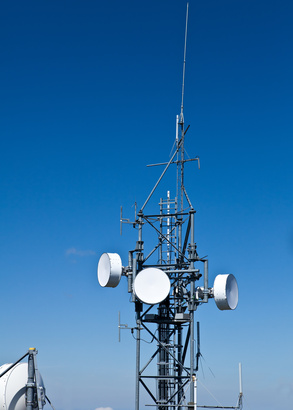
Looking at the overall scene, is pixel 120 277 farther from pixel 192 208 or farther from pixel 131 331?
pixel 192 208

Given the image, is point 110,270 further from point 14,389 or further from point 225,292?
point 14,389

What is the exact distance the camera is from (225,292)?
3628 centimetres

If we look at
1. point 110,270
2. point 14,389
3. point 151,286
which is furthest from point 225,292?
point 14,389

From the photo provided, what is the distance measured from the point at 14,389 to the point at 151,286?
8.55 m

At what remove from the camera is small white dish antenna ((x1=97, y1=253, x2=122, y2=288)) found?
3766 cm

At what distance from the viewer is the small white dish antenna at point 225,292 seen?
3634 cm

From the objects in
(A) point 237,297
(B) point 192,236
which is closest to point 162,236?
(B) point 192,236

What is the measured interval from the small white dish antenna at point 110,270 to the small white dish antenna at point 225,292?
5.29 m

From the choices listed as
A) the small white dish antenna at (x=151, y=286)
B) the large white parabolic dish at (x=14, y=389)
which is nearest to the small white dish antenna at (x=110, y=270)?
the small white dish antenna at (x=151, y=286)

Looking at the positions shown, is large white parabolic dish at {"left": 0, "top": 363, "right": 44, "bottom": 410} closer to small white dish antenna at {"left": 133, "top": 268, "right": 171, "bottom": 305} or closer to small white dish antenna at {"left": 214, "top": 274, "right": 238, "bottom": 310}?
small white dish antenna at {"left": 133, "top": 268, "right": 171, "bottom": 305}

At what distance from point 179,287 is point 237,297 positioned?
3143 mm

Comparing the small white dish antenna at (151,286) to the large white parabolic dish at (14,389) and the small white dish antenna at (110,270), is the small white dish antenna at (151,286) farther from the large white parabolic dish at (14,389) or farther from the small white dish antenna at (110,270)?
the large white parabolic dish at (14,389)

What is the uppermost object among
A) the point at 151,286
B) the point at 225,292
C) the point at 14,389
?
the point at 151,286

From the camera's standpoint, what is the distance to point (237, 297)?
3762 cm
